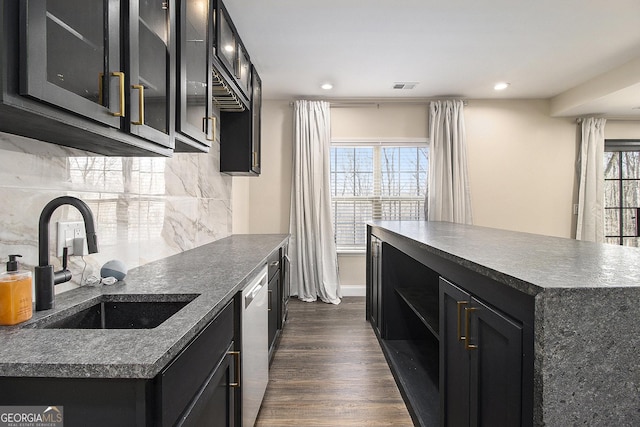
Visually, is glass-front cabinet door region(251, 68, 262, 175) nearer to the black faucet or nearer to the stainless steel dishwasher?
the stainless steel dishwasher

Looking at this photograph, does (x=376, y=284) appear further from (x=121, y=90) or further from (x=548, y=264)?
(x=121, y=90)

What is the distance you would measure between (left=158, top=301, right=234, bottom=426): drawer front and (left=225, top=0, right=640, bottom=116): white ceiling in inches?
89.5

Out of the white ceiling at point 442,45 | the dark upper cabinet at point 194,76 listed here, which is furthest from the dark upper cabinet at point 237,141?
the dark upper cabinet at point 194,76

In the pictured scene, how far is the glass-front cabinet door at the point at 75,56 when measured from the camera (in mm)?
726

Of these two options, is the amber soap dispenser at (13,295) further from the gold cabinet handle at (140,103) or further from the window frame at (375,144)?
the window frame at (375,144)

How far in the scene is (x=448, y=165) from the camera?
456 cm

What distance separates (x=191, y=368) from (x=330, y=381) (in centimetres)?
170

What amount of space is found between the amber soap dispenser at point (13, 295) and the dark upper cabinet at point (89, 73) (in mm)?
379

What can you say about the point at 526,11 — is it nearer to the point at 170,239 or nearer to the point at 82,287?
the point at 170,239

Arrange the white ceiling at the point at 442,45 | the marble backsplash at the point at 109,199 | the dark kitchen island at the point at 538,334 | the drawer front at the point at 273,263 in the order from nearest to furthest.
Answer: the dark kitchen island at the point at 538,334 → the marble backsplash at the point at 109,199 → the drawer front at the point at 273,263 → the white ceiling at the point at 442,45

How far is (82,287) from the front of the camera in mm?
1355

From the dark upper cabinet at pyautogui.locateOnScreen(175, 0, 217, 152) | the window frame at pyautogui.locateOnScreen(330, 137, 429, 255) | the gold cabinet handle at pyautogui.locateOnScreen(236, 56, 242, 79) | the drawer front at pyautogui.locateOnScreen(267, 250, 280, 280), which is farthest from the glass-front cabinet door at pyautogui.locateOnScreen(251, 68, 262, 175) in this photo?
the window frame at pyautogui.locateOnScreen(330, 137, 429, 255)

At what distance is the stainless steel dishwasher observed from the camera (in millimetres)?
1530

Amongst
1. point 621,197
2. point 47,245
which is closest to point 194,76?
point 47,245
